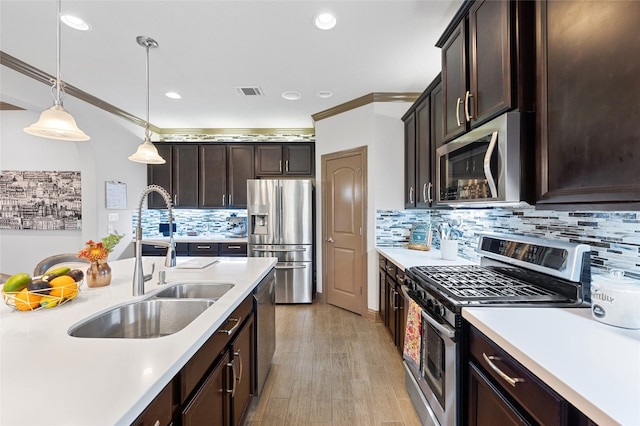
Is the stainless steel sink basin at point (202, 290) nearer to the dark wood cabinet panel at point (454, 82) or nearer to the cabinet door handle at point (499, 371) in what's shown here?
the cabinet door handle at point (499, 371)

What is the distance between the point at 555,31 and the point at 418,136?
1774 millimetres

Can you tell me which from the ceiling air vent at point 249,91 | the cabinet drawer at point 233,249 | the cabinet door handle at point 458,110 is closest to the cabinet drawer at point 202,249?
the cabinet drawer at point 233,249

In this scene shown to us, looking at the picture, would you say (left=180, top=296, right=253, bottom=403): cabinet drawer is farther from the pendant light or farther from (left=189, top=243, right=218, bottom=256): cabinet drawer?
(left=189, top=243, right=218, bottom=256): cabinet drawer

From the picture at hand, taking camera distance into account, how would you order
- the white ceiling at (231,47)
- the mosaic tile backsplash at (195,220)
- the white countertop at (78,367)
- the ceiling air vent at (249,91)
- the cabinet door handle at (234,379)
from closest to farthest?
the white countertop at (78,367) < the cabinet door handle at (234,379) < the white ceiling at (231,47) < the ceiling air vent at (249,91) < the mosaic tile backsplash at (195,220)

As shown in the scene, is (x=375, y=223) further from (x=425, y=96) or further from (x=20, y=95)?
(x=20, y=95)

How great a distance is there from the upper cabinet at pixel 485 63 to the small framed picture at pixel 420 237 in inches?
51.5

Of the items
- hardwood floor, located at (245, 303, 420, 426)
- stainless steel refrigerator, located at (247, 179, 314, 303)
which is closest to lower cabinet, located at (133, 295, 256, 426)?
hardwood floor, located at (245, 303, 420, 426)

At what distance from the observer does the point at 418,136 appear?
2877 mm

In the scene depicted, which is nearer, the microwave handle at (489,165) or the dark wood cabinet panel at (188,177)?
the microwave handle at (489,165)

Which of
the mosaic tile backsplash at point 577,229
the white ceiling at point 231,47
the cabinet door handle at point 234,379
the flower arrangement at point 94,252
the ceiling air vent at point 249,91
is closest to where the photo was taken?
the mosaic tile backsplash at point 577,229

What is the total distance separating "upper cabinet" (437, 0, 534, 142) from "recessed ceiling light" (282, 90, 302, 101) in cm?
184

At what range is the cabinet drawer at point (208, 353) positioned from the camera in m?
0.93

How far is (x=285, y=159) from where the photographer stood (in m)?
4.53

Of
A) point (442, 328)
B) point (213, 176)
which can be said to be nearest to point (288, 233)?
point (213, 176)
